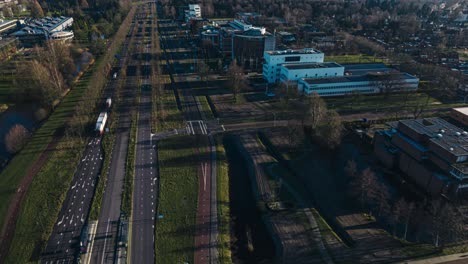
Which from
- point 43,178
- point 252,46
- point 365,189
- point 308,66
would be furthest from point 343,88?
point 43,178

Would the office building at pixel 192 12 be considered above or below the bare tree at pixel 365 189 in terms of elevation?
above

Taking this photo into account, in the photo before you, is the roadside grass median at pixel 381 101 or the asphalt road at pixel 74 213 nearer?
the asphalt road at pixel 74 213

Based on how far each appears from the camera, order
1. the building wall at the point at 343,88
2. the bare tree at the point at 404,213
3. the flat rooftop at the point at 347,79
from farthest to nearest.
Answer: the flat rooftop at the point at 347,79 < the building wall at the point at 343,88 < the bare tree at the point at 404,213

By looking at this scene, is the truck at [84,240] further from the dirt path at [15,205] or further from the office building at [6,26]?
the office building at [6,26]

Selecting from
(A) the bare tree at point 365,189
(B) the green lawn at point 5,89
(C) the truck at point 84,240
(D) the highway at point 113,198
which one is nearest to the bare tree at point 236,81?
(D) the highway at point 113,198

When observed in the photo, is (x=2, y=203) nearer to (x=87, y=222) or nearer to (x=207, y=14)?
(x=87, y=222)
